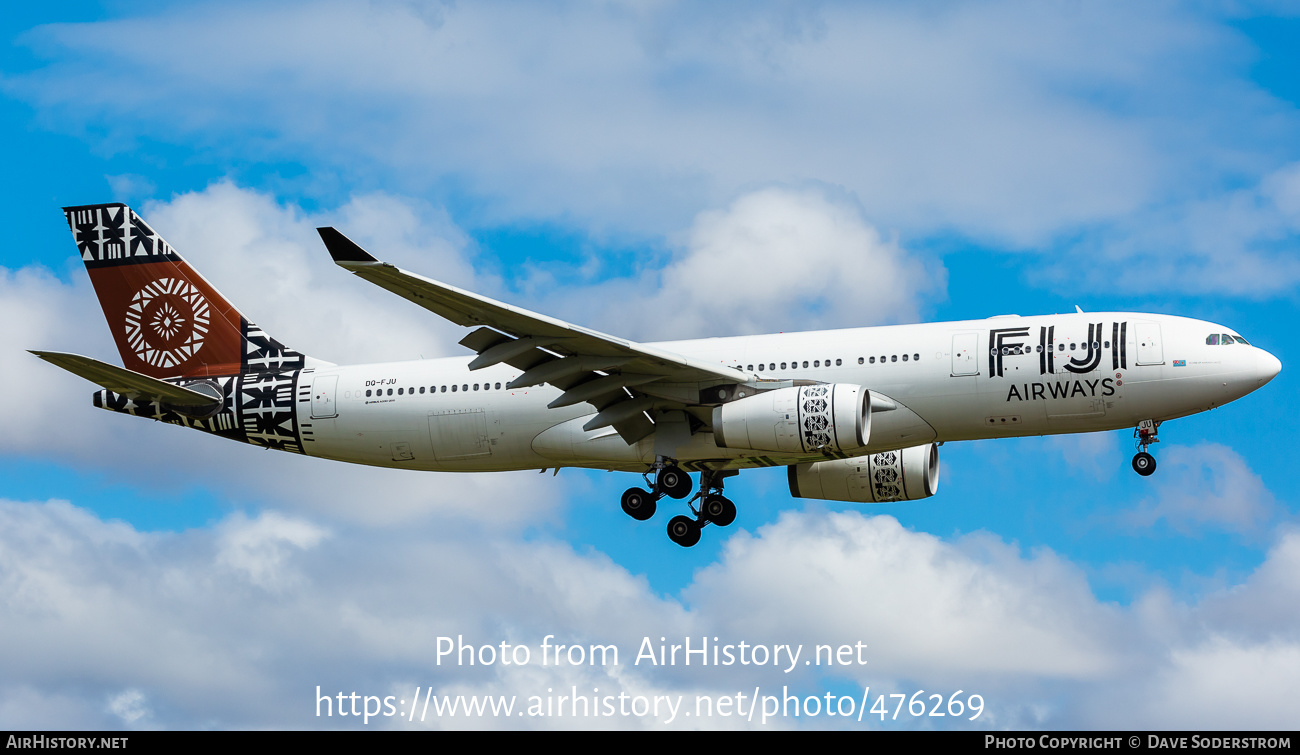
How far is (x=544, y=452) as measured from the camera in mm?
34531

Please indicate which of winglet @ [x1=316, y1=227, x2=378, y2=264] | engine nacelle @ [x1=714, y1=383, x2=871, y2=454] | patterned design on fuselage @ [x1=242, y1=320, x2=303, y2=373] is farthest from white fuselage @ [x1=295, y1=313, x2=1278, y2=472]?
winglet @ [x1=316, y1=227, x2=378, y2=264]

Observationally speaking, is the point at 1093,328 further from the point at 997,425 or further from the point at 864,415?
the point at 864,415

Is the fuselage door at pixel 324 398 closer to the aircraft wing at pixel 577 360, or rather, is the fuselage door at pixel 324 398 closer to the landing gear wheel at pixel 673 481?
the aircraft wing at pixel 577 360

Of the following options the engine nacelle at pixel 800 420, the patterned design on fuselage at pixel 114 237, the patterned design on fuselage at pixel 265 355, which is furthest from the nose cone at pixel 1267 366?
the patterned design on fuselage at pixel 114 237

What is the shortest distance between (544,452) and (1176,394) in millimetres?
14150

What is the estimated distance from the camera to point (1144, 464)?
32156mm

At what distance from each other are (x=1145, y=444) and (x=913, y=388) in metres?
5.23

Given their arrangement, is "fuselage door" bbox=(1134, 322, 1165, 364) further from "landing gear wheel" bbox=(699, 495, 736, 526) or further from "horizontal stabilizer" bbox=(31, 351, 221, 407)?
"horizontal stabilizer" bbox=(31, 351, 221, 407)

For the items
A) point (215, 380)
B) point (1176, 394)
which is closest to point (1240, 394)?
point (1176, 394)

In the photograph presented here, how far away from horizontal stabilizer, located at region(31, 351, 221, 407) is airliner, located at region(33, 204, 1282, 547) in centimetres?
5

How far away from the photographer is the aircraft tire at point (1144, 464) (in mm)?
32094

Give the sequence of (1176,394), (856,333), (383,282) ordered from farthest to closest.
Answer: (856,333)
(1176,394)
(383,282)

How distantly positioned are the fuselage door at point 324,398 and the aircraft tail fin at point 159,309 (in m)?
1.34

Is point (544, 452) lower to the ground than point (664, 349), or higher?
lower
